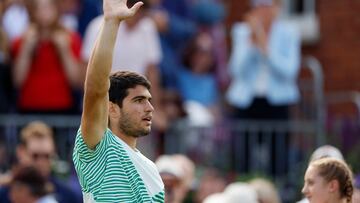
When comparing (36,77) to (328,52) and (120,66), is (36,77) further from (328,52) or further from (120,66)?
(328,52)

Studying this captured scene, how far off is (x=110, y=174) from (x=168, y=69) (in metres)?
7.16

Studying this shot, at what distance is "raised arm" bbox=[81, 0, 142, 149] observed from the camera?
323 inches

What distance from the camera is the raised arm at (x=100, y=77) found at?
26.9 feet

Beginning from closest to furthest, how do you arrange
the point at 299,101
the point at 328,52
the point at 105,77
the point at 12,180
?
the point at 105,77
the point at 12,180
the point at 299,101
the point at 328,52

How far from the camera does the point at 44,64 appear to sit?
14.3 meters

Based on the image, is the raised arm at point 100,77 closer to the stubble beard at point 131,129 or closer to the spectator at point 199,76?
the stubble beard at point 131,129

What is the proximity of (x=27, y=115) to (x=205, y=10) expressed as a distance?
9.24 ft

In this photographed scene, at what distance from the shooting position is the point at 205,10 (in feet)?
52.6

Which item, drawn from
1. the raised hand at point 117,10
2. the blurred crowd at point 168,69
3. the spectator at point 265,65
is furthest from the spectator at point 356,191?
the raised hand at point 117,10

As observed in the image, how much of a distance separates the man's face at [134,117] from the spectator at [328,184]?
176cm

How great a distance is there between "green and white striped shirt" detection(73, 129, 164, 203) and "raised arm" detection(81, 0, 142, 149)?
0.08m

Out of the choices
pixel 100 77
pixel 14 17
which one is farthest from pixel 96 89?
pixel 14 17

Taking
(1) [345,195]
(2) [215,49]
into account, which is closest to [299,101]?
(2) [215,49]

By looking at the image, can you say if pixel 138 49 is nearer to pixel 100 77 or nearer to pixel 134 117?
pixel 134 117
